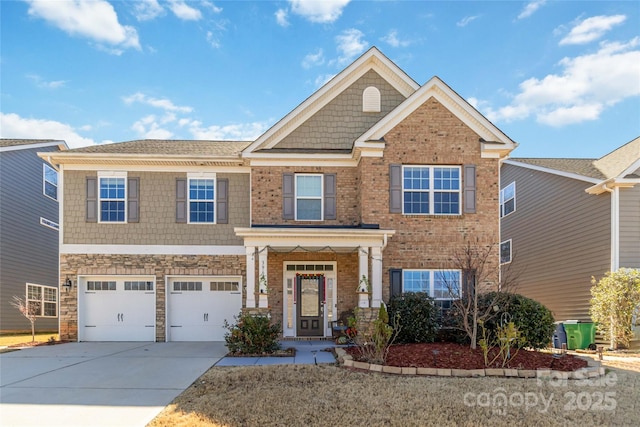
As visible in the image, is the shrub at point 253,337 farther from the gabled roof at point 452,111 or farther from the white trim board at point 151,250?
the gabled roof at point 452,111

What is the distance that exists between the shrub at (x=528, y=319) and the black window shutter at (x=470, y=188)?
3.28m

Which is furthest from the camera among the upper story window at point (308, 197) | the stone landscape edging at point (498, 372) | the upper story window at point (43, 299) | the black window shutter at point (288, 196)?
the upper story window at point (43, 299)

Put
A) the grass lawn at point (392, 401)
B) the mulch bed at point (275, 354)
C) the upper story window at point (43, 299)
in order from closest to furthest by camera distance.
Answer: the grass lawn at point (392, 401)
the mulch bed at point (275, 354)
the upper story window at point (43, 299)

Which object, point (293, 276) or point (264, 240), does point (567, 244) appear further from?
point (264, 240)

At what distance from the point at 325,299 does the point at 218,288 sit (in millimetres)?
3496

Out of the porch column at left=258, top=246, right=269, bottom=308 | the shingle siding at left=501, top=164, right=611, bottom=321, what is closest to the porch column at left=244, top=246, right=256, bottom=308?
the porch column at left=258, top=246, right=269, bottom=308

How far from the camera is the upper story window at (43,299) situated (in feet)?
64.7

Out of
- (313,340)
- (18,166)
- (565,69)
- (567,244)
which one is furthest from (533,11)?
(18,166)

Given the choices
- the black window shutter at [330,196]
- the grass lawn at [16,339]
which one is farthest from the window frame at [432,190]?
the grass lawn at [16,339]

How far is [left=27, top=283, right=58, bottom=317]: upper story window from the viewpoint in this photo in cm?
1973

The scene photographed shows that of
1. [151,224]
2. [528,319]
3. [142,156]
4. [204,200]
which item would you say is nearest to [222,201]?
[204,200]

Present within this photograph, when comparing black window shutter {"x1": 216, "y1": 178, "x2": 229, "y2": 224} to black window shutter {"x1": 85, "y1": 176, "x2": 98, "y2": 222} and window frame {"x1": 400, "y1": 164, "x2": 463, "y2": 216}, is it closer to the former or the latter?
black window shutter {"x1": 85, "y1": 176, "x2": 98, "y2": 222}

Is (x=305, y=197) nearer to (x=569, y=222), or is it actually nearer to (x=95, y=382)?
(x=95, y=382)

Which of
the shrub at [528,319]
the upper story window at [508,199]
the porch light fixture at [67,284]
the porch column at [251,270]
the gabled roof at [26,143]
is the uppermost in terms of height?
the gabled roof at [26,143]
